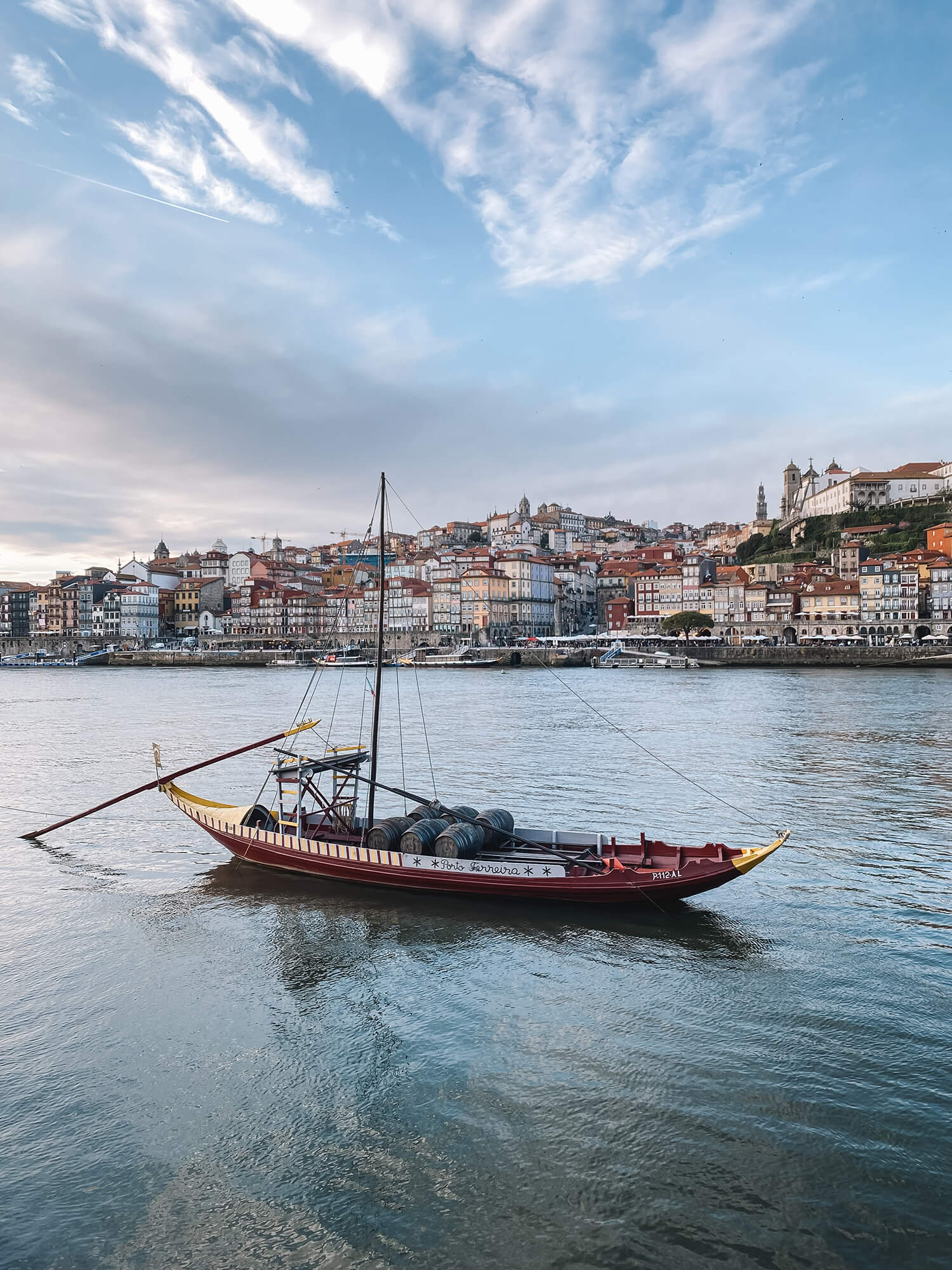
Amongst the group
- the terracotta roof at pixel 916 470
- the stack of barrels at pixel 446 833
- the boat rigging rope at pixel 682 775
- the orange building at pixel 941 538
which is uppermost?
the terracotta roof at pixel 916 470

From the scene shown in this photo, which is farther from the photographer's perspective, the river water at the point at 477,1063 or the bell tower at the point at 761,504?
the bell tower at the point at 761,504

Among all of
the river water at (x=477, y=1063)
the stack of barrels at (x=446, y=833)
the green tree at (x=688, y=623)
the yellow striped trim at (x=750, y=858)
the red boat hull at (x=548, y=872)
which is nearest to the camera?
the river water at (x=477, y=1063)

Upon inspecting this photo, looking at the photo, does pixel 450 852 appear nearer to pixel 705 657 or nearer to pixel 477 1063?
pixel 477 1063

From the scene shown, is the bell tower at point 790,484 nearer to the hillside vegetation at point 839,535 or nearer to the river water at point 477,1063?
the hillside vegetation at point 839,535

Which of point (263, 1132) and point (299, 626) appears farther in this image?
point (299, 626)

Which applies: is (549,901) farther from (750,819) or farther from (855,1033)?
(750,819)

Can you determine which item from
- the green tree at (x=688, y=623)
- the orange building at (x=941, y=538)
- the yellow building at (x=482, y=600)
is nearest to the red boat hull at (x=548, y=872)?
the green tree at (x=688, y=623)

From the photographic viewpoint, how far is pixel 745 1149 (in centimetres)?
577

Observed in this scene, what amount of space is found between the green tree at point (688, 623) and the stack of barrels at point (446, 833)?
241 feet

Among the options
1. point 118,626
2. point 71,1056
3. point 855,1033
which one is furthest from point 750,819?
point 118,626

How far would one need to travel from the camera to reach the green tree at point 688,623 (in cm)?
8275

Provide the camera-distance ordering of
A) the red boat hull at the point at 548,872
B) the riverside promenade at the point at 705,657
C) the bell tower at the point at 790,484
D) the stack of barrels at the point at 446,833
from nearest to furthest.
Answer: the red boat hull at the point at 548,872 → the stack of barrels at the point at 446,833 → the riverside promenade at the point at 705,657 → the bell tower at the point at 790,484

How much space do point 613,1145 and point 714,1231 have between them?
3.09ft

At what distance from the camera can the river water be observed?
5141 millimetres
